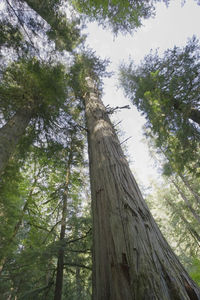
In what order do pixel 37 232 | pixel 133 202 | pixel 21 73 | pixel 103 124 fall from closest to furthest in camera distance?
1. pixel 133 202
2. pixel 103 124
3. pixel 21 73
4. pixel 37 232

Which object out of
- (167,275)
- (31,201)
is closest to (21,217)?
(31,201)

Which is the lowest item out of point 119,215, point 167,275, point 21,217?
point 167,275

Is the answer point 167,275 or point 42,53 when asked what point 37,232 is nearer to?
point 167,275

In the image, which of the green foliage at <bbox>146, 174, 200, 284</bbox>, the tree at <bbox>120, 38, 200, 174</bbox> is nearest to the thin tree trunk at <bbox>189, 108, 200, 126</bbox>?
the tree at <bbox>120, 38, 200, 174</bbox>

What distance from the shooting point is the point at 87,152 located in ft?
17.6

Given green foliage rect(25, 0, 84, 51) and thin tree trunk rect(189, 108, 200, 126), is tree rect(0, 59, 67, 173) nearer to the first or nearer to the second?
green foliage rect(25, 0, 84, 51)

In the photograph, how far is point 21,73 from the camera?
4672 millimetres

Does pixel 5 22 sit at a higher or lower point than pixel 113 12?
lower

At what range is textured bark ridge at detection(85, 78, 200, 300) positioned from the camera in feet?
2.59

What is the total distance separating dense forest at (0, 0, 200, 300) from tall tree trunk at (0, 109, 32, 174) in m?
0.03

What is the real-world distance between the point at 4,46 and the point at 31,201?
5.71m

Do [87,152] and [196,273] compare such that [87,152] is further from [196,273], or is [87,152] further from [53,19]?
[196,273]

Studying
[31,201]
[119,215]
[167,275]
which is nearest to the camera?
[167,275]

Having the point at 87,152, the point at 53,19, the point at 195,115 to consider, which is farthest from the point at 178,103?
the point at 53,19
